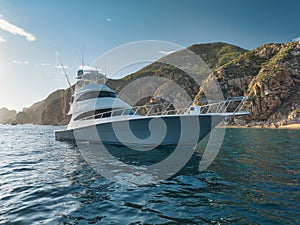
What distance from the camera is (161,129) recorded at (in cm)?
1305

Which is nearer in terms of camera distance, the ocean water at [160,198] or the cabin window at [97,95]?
the ocean water at [160,198]

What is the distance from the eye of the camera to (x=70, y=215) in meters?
4.76

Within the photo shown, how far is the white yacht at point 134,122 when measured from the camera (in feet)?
40.5

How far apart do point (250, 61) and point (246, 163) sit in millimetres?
83920

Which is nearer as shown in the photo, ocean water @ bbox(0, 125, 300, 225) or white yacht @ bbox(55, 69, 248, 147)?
ocean water @ bbox(0, 125, 300, 225)

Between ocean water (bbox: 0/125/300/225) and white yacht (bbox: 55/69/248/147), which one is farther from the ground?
white yacht (bbox: 55/69/248/147)

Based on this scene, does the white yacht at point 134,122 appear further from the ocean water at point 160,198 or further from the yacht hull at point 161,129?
the ocean water at point 160,198

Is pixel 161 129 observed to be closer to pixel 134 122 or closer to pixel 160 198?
pixel 134 122

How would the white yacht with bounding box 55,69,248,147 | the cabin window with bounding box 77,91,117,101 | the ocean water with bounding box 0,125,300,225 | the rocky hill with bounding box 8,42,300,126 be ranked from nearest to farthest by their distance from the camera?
the ocean water with bounding box 0,125,300,225 < the white yacht with bounding box 55,69,248,147 < the cabin window with bounding box 77,91,117,101 < the rocky hill with bounding box 8,42,300,126

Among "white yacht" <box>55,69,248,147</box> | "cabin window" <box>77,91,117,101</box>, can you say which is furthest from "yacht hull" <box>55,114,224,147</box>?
"cabin window" <box>77,91,117,101</box>

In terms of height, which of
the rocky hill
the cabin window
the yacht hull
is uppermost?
the rocky hill

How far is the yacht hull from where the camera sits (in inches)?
489

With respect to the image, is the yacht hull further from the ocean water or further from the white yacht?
the ocean water

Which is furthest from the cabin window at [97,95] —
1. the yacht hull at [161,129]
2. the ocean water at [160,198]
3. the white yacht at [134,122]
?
the ocean water at [160,198]
